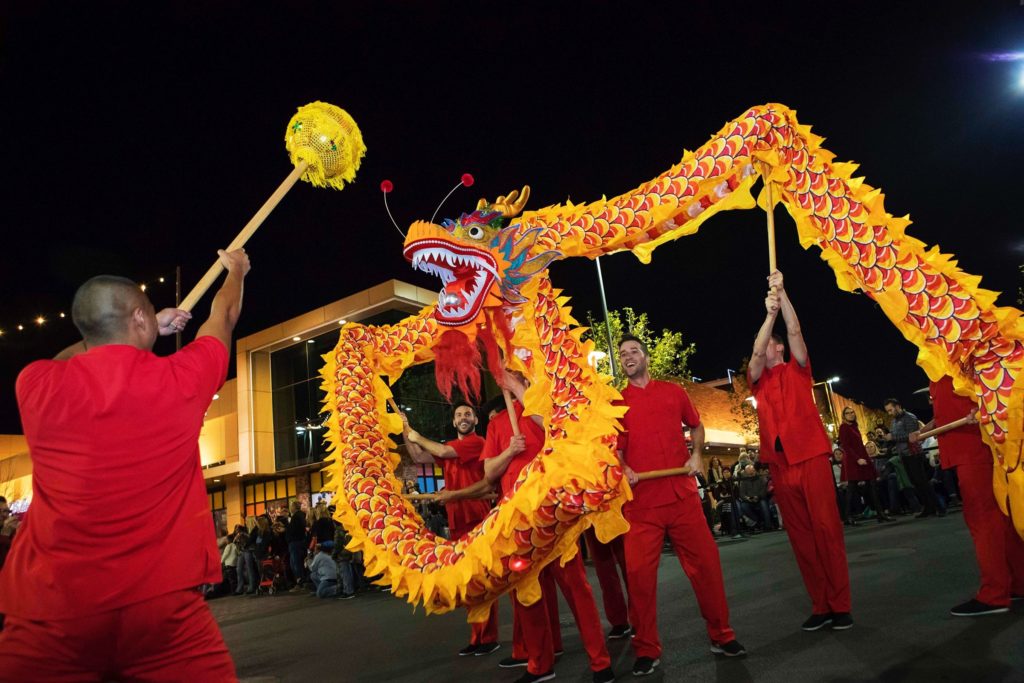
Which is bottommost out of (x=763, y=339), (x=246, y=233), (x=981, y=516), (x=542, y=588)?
(x=542, y=588)

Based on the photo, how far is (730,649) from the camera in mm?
3621

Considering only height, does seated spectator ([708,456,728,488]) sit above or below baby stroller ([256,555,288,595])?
above

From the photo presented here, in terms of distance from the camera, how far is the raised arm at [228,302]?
7.20ft

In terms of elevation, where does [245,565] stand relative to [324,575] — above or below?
above

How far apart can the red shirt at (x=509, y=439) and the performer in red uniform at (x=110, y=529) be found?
7.17 feet

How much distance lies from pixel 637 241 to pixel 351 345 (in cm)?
228

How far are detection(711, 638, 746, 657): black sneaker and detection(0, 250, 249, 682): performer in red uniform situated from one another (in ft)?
8.95

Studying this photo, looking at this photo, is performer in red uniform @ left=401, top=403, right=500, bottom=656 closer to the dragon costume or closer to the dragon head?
the dragon costume

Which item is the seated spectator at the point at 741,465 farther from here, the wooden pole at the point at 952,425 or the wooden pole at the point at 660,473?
the wooden pole at the point at 660,473

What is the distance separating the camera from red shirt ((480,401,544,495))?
409 cm

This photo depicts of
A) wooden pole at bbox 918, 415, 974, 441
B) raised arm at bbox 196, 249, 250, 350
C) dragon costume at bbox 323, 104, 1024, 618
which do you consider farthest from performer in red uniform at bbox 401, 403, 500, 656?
wooden pole at bbox 918, 415, 974, 441

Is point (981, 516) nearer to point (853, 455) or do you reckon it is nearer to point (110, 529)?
point (110, 529)

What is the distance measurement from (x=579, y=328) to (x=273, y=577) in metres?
11.8

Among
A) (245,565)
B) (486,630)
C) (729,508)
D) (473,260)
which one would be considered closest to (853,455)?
(729,508)
